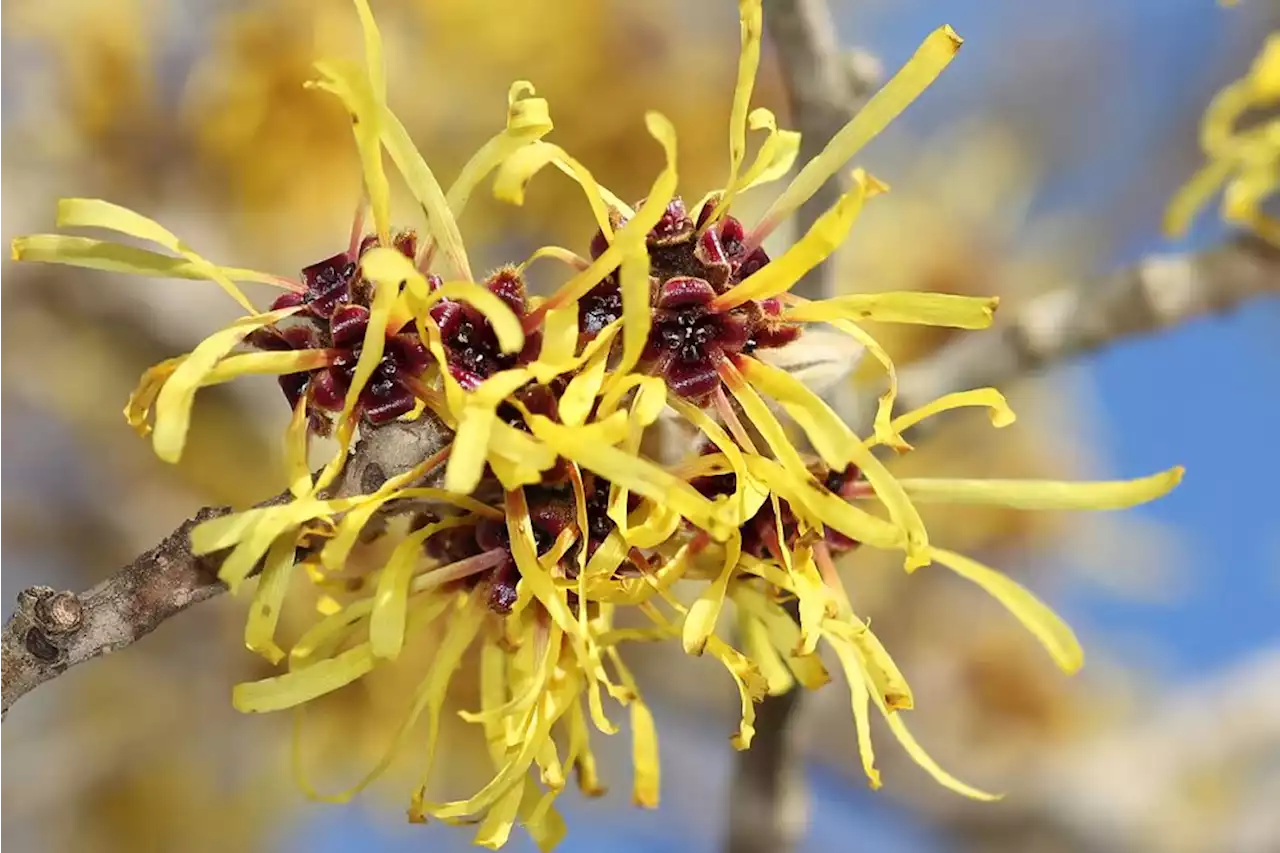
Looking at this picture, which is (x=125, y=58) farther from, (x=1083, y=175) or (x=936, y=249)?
(x=1083, y=175)

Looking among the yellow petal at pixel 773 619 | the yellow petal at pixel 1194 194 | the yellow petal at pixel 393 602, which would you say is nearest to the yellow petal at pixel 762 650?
the yellow petal at pixel 773 619

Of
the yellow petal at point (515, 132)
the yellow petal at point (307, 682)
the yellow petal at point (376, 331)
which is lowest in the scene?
the yellow petal at point (307, 682)

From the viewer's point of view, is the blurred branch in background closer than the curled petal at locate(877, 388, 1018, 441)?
No

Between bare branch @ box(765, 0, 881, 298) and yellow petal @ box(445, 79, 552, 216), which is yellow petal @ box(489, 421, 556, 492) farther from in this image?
bare branch @ box(765, 0, 881, 298)

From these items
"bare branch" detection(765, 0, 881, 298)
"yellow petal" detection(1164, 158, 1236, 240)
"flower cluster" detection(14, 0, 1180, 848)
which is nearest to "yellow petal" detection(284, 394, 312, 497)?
"flower cluster" detection(14, 0, 1180, 848)

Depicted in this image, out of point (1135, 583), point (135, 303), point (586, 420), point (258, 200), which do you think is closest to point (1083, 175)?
point (1135, 583)

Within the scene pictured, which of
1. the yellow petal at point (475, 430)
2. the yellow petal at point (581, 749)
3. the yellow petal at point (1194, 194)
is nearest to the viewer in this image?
the yellow petal at point (475, 430)

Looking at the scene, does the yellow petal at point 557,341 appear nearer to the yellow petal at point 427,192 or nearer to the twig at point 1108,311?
the yellow petal at point 427,192
